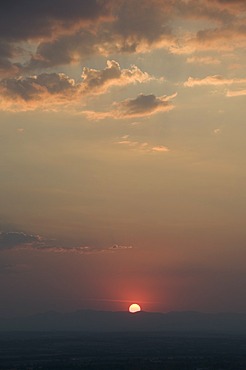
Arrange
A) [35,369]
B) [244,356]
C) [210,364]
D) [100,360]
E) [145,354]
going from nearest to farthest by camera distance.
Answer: [35,369] → [210,364] → [100,360] → [244,356] → [145,354]

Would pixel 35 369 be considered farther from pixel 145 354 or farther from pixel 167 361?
pixel 145 354

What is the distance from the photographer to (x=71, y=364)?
15300 cm

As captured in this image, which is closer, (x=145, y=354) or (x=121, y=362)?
(x=121, y=362)

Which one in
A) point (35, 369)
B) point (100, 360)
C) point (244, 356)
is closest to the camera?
point (35, 369)

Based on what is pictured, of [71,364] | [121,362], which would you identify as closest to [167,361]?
[121,362]

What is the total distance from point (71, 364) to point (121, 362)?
35.4ft

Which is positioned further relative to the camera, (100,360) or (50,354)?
(50,354)

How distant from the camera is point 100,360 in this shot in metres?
165

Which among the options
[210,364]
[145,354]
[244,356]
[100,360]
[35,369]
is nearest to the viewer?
[35,369]

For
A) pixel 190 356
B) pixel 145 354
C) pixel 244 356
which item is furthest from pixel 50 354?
pixel 244 356

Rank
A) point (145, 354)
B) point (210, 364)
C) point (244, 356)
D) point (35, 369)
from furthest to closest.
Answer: point (145, 354), point (244, 356), point (210, 364), point (35, 369)

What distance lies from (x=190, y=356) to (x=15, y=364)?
155ft

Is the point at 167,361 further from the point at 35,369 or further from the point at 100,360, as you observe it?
the point at 35,369

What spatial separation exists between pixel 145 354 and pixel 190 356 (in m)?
13.7
